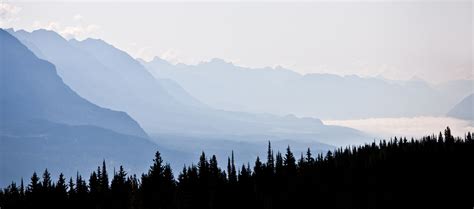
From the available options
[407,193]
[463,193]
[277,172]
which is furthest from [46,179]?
[463,193]

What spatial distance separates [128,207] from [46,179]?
20212 millimetres

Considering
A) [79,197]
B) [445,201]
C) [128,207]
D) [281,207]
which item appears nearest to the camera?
[128,207]

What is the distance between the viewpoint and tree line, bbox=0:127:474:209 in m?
136

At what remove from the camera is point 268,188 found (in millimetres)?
159375

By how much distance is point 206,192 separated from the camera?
474ft

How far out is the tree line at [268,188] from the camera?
136 metres

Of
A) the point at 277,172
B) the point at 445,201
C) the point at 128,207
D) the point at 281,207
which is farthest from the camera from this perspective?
the point at 277,172

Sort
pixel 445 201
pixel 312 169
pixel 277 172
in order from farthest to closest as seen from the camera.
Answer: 1. pixel 312 169
2. pixel 277 172
3. pixel 445 201

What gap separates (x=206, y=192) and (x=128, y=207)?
67.2 feet

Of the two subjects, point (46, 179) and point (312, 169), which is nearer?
point (46, 179)

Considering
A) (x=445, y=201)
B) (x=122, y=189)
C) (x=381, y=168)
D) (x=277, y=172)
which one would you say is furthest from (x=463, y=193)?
(x=122, y=189)

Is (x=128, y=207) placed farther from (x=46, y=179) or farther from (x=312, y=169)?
(x=312, y=169)

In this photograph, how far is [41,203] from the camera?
441ft

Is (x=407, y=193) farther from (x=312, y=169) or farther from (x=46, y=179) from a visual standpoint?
(x=46, y=179)
